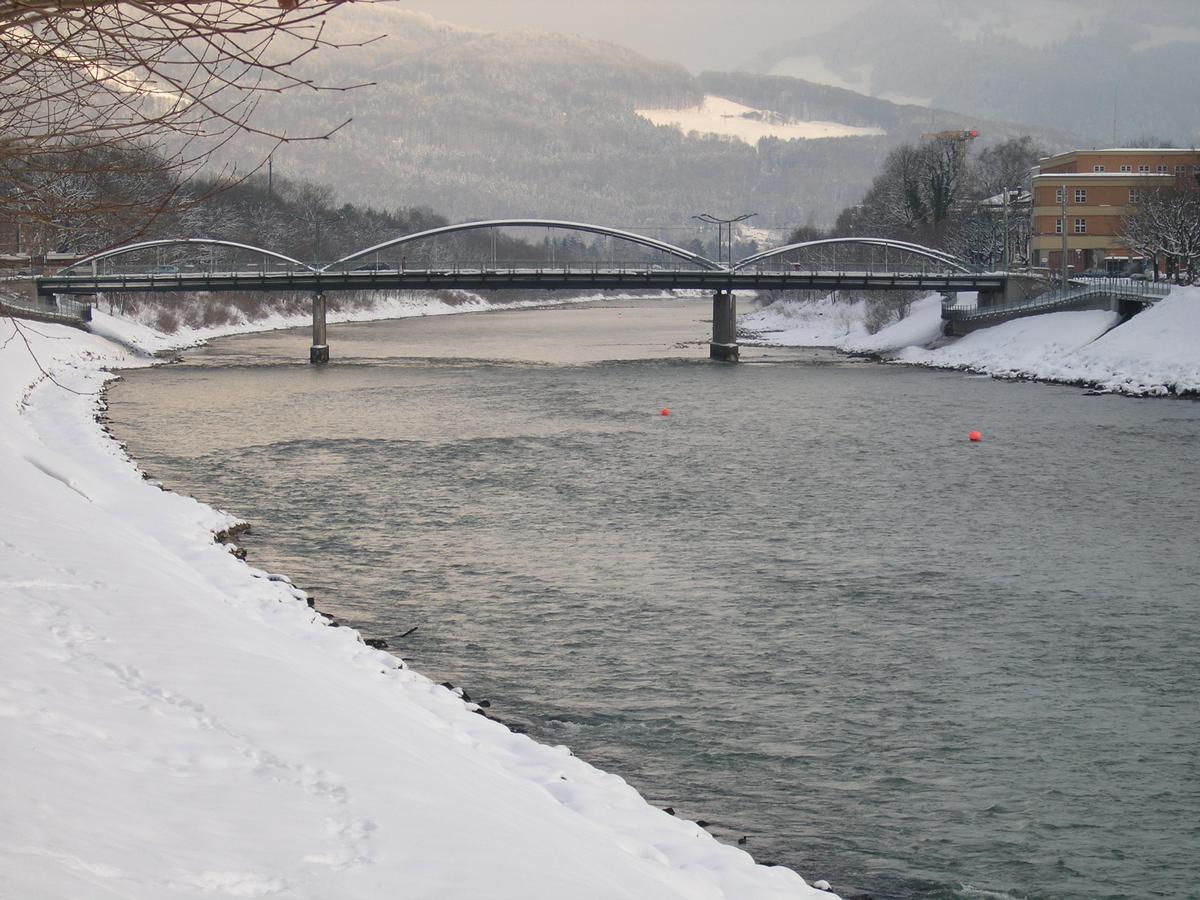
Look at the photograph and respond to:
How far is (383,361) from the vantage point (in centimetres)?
7975

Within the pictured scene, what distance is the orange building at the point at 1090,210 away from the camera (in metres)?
113

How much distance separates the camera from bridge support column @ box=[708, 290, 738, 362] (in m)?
81.7

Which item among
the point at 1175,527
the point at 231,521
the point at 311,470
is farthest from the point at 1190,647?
the point at 311,470

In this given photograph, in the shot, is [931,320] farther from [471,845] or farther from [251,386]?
[471,845]

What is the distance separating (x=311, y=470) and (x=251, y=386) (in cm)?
2740

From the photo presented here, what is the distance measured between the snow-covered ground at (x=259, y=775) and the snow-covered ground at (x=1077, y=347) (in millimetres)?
49698

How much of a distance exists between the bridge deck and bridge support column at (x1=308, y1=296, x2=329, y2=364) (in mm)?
3363

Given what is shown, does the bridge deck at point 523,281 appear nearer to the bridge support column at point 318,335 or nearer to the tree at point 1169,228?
the bridge support column at point 318,335

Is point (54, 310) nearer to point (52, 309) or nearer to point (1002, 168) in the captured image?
point (52, 309)

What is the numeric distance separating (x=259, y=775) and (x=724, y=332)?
7481 centimetres

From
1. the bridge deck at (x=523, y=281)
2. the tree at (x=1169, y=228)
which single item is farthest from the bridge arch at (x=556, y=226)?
the tree at (x=1169, y=228)

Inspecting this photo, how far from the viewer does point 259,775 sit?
982 centimetres

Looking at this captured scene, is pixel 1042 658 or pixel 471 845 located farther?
pixel 1042 658

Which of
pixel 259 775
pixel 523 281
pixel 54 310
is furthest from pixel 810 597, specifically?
pixel 54 310
